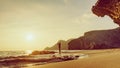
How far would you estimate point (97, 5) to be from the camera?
34.9 feet

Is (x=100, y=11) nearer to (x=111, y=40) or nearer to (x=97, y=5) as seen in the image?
(x=97, y=5)

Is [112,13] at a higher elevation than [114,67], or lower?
higher

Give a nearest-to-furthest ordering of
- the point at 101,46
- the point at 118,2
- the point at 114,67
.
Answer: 1. the point at 118,2
2. the point at 114,67
3. the point at 101,46

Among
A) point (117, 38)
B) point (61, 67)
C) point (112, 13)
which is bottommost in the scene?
point (61, 67)

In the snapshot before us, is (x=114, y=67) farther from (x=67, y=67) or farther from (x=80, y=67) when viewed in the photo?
(x=67, y=67)

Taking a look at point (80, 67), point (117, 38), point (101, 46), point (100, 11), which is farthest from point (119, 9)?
point (117, 38)

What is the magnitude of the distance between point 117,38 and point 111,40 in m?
5.42

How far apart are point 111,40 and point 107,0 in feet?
627

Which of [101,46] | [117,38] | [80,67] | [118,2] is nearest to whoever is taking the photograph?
[118,2]

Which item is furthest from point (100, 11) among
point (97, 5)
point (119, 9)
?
point (119, 9)

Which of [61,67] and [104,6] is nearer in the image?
[104,6]

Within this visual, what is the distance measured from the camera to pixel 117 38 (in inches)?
7643

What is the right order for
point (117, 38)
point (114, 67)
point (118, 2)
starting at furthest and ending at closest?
1. point (117, 38)
2. point (114, 67)
3. point (118, 2)

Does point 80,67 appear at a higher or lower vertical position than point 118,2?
lower
